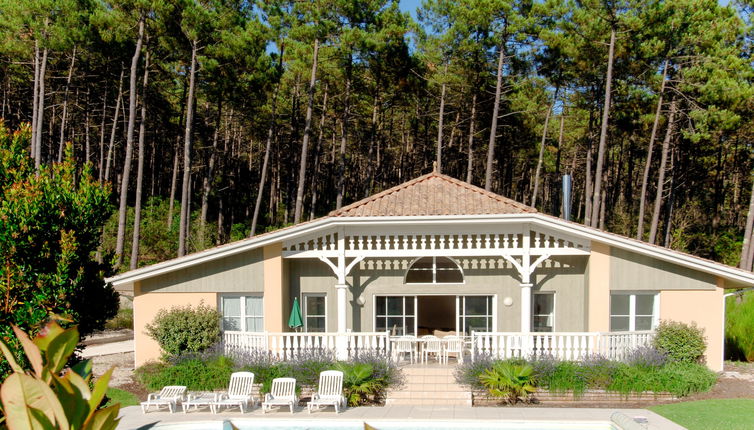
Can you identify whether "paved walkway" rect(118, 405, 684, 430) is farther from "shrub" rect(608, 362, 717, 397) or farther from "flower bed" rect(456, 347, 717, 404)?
"shrub" rect(608, 362, 717, 397)

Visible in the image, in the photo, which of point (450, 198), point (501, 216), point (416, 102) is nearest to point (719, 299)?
point (501, 216)

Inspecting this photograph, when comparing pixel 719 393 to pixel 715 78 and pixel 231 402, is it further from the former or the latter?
pixel 715 78

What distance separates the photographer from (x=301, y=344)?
48.3ft

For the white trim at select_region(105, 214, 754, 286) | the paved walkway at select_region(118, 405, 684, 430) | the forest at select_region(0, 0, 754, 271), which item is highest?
the forest at select_region(0, 0, 754, 271)

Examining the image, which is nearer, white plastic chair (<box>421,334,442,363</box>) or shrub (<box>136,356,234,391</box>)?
shrub (<box>136,356,234,391</box>)

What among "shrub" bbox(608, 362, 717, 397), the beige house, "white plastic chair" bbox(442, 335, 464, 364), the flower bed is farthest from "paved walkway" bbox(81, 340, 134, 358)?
"shrub" bbox(608, 362, 717, 397)

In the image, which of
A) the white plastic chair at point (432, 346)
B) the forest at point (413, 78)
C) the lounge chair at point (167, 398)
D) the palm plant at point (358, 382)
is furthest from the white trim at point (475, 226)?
the forest at point (413, 78)

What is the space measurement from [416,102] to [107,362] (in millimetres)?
25464

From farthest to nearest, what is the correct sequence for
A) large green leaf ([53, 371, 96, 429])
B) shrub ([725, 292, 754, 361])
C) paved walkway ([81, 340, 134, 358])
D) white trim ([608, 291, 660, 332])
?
paved walkway ([81, 340, 134, 358]), shrub ([725, 292, 754, 361]), white trim ([608, 291, 660, 332]), large green leaf ([53, 371, 96, 429])

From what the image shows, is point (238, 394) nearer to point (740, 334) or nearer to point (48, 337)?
point (48, 337)

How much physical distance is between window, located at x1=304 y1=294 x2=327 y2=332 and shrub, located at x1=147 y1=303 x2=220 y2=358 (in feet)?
8.84

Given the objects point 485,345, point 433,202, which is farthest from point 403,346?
point 433,202

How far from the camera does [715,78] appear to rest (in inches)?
963

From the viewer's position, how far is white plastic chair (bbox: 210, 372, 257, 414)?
1253 cm
